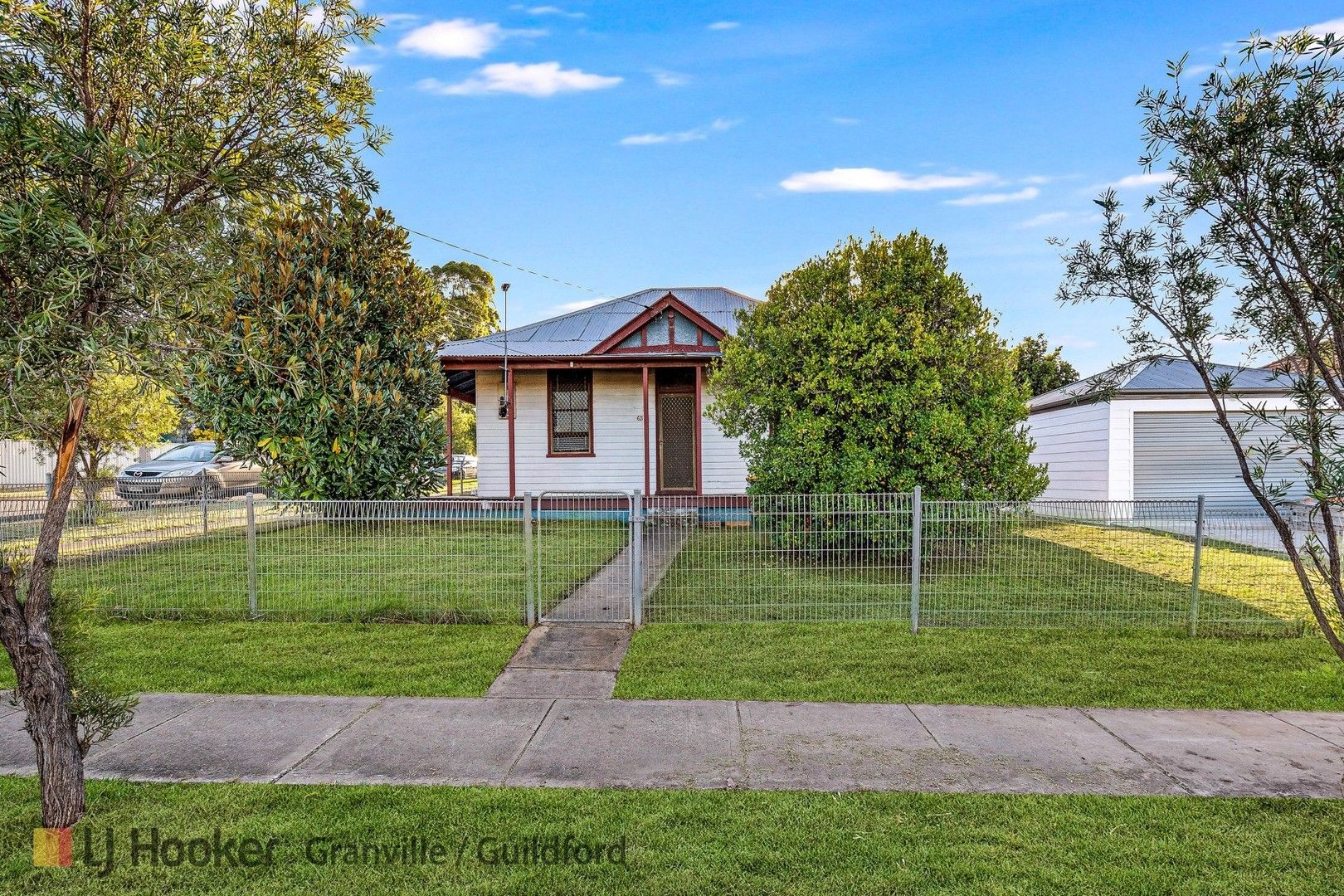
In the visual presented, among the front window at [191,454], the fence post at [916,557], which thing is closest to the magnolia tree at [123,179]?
the fence post at [916,557]

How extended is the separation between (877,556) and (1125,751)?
156 inches

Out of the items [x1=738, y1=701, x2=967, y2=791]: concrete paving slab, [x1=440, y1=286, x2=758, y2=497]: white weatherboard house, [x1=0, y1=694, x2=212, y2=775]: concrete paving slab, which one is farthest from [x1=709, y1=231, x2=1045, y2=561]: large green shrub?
[x1=0, y1=694, x2=212, y2=775]: concrete paving slab

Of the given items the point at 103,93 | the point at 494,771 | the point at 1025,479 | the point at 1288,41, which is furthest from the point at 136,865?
the point at 1025,479

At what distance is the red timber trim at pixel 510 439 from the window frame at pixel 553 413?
784 mm

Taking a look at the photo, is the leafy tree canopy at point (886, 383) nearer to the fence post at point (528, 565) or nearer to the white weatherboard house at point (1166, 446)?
the fence post at point (528, 565)

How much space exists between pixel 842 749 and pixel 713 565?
301cm

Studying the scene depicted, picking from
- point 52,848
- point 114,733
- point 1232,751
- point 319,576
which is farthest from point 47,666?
point 1232,751

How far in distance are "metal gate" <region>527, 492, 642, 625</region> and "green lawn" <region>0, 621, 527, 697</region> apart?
66 centimetres

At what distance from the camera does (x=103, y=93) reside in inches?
129

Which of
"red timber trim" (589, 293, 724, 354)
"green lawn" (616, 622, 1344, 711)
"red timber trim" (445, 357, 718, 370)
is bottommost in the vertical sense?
"green lawn" (616, 622, 1344, 711)

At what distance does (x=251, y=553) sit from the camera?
6844 mm

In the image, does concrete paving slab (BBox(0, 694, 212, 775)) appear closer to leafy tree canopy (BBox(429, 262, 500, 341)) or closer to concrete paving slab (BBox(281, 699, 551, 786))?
concrete paving slab (BBox(281, 699, 551, 786))

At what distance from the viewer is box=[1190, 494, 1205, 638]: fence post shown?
627cm

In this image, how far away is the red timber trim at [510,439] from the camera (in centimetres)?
1375
